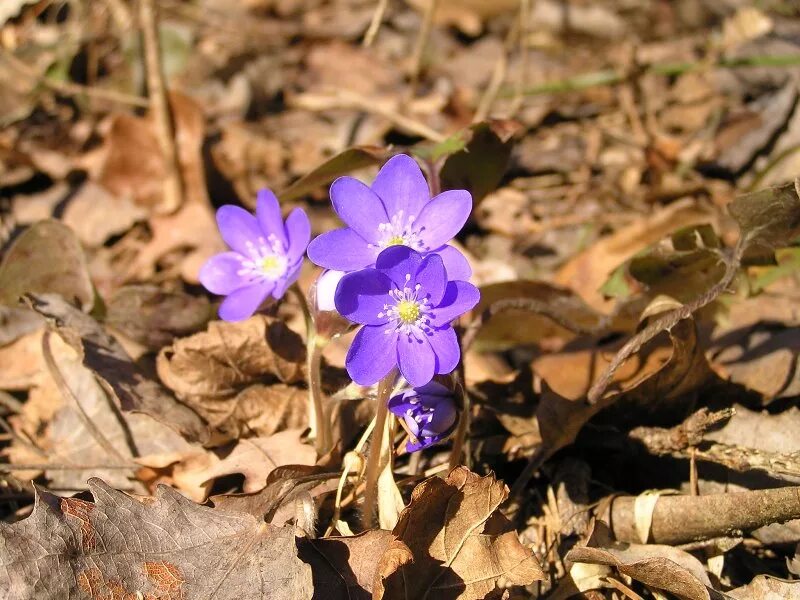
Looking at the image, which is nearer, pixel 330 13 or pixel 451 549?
pixel 451 549

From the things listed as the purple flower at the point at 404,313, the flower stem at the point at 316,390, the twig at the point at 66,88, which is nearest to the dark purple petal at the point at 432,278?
the purple flower at the point at 404,313

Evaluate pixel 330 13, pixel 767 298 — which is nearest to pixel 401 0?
pixel 330 13

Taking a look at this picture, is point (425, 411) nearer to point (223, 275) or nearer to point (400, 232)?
point (400, 232)

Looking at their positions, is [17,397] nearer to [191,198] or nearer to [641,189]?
[191,198]

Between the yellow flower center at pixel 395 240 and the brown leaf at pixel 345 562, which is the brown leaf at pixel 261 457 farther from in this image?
the yellow flower center at pixel 395 240

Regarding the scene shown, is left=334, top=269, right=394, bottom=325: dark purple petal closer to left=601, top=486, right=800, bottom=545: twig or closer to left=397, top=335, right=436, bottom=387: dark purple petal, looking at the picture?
left=397, top=335, right=436, bottom=387: dark purple petal

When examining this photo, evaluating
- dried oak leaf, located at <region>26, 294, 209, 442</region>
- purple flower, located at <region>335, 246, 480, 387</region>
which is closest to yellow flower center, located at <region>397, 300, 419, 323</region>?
purple flower, located at <region>335, 246, 480, 387</region>
